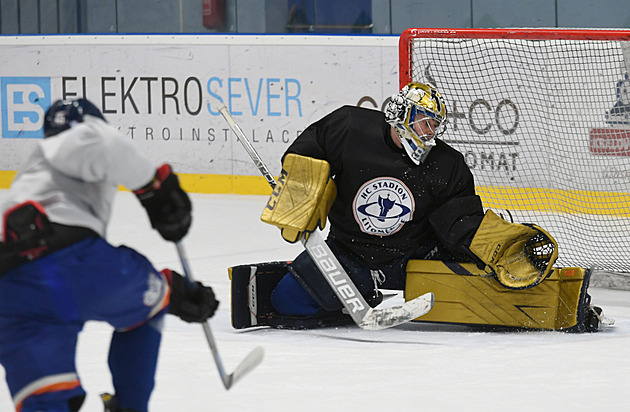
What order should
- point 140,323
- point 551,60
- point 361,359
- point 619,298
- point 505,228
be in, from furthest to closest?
point 551,60 < point 619,298 < point 505,228 < point 361,359 < point 140,323

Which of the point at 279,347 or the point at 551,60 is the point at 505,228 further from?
the point at 551,60

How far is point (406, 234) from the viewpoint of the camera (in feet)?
11.5

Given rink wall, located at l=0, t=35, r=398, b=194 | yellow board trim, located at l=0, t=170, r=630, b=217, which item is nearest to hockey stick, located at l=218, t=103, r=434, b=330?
yellow board trim, located at l=0, t=170, r=630, b=217

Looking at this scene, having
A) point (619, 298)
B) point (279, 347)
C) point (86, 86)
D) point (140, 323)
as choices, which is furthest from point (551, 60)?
point (140, 323)

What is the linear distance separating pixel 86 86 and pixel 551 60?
9.84 feet

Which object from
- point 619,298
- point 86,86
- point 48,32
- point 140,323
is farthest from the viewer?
point 48,32

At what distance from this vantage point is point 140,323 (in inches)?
80.7

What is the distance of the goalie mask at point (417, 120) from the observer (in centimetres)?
337

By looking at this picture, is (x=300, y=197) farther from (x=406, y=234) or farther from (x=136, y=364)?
(x=136, y=364)

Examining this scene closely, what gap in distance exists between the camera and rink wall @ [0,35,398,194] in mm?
6281

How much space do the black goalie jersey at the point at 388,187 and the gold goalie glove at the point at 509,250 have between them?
50 millimetres

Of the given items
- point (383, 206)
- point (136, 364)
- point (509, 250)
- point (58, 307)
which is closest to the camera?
point (58, 307)

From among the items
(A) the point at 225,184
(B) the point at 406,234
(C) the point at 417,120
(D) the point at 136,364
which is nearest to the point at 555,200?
(B) the point at 406,234

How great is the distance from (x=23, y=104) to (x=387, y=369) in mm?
4609
